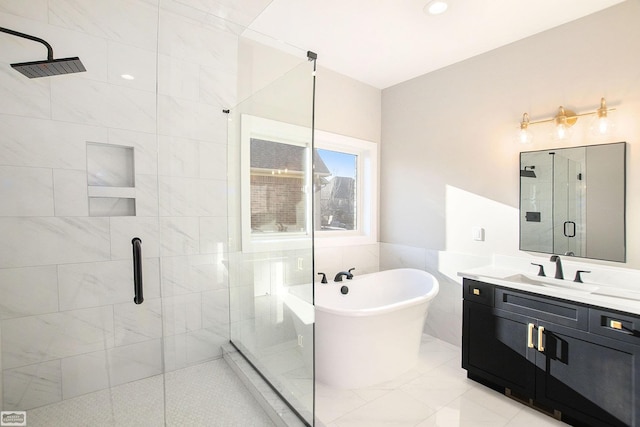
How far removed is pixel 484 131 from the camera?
2830 mm

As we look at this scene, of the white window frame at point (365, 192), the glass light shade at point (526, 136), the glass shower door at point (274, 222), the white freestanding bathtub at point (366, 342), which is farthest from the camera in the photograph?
the white window frame at point (365, 192)

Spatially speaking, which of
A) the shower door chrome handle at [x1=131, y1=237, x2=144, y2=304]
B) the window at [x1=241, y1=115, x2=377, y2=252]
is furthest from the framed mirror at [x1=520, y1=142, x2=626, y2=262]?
the shower door chrome handle at [x1=131, y1=237, x2=144, y2=304]

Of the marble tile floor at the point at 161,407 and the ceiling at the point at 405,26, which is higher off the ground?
the ceiling at the point at 405,26

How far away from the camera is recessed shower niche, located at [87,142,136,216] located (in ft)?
6.41

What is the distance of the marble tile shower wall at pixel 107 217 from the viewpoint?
1.78 m

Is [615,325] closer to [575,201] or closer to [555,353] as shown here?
[555,353]

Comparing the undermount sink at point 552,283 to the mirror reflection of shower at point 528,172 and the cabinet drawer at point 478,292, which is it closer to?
the cabinet drawer at point 478,292

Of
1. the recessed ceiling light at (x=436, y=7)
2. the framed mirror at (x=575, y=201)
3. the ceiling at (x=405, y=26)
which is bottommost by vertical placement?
the framed mirror at (x=575, y=201)

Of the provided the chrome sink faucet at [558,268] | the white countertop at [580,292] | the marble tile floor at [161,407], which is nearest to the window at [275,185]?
the marble tile floor at [161,407]

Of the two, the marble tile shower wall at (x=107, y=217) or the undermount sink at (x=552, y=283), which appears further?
the undermount sink at (x=552, y=283)

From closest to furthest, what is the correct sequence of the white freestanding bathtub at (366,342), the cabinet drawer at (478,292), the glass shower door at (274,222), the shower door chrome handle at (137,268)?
the shower door chrome handle at (137,268)
the glass shower door at (274,222)
the white freestanding bathtub at (366,342)
the cabinet drawer at (478,292)

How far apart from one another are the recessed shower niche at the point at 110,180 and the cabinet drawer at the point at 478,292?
8.41 ft

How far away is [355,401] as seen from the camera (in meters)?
2.13

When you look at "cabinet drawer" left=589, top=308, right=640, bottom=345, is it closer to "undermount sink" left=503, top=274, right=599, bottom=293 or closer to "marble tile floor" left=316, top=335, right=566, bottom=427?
"undermount sink" left=503, top=274, right=599, bottom=293
